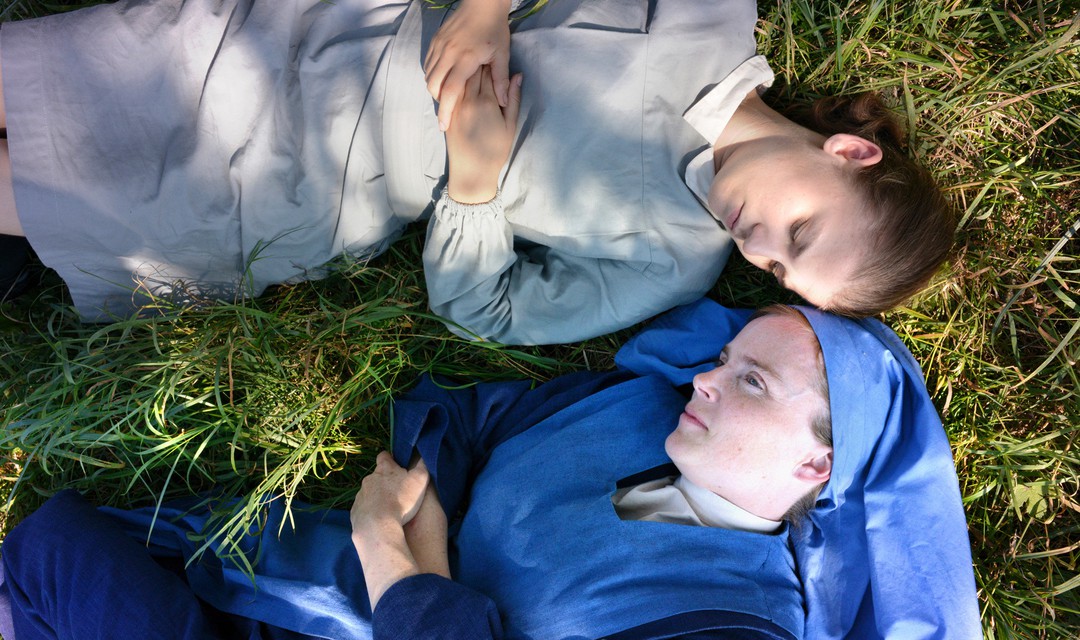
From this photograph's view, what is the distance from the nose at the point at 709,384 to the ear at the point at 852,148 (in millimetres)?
715

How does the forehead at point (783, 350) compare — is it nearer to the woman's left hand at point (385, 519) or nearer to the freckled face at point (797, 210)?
the freckled face at point (797, 210)

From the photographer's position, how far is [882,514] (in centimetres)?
223

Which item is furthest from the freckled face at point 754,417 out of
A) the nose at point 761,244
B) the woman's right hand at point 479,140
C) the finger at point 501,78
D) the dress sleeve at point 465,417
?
the finger at point 501,78

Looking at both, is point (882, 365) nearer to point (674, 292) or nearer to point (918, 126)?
point (674, 292)

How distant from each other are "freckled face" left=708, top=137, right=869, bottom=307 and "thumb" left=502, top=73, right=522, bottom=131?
0.64m

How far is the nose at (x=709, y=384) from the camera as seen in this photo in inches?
87.2

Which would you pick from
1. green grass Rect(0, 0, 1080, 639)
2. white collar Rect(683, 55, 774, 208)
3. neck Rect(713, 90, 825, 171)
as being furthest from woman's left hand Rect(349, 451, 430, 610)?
neck Rect(713, 90, 825, 171)

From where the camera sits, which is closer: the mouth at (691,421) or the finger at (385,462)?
the mouth at (691,421)

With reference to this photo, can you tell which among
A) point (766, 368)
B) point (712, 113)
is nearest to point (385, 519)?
point (766, 368)

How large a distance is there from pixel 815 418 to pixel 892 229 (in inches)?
22.8

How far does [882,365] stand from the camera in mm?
2289

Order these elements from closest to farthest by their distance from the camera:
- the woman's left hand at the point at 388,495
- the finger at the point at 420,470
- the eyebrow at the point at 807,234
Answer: the eyebrow at the point at 807,234 < the woman's left hand at the point at 388,495 < the finger at the point at 420,470

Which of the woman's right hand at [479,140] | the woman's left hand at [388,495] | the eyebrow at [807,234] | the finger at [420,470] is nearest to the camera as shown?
the eyebrow at [807,234]

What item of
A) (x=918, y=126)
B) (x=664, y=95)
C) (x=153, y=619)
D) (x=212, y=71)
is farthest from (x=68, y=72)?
(x=918, y=126)
